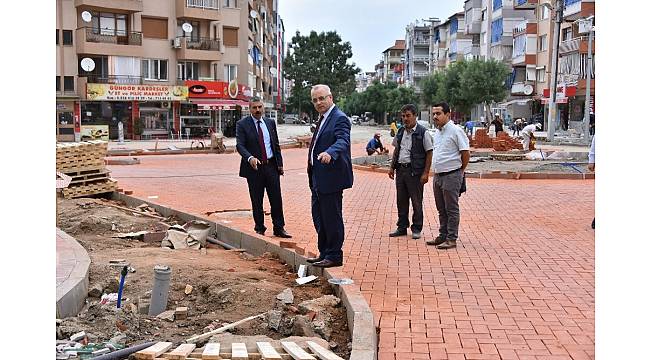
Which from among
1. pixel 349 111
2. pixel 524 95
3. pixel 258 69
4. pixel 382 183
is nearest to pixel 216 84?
pixel 258 69

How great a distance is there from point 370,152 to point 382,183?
9.08 metres

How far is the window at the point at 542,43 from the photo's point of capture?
206 ft

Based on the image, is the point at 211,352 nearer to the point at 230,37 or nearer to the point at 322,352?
the point at 322,352

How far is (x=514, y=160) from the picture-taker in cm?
2439

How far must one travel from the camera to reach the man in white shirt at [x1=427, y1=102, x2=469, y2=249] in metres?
8.33

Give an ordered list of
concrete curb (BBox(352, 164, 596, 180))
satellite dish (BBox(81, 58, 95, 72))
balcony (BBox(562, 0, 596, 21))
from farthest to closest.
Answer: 1. balcony (BBox(562, 0, 596, 21))
2. satellite dish (BBox(81, 58, 95, 72))
3. concrete curb (BBox(352, 164, 596, 180))

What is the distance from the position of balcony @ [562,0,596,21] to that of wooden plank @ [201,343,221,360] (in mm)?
51004

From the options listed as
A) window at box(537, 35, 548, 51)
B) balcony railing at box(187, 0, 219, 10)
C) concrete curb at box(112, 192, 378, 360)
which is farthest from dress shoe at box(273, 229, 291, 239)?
window at box(537, 35, 548, 51)

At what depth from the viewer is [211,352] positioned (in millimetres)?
4242

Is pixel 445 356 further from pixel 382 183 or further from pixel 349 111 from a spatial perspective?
pixel 349 111

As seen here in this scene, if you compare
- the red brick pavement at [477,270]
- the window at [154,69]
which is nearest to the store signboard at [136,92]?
the window at [154,69]

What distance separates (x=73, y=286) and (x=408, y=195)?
456 cm

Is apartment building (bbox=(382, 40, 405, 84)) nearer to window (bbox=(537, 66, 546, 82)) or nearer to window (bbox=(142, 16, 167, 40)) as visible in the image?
window (bbox=(537, 66, 546, 82))

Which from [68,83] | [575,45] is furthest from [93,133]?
[575,45]
